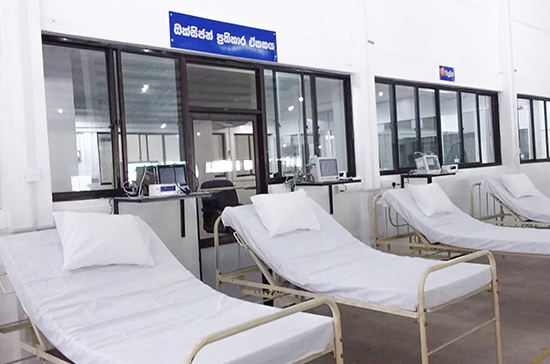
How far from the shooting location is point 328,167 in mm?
5434

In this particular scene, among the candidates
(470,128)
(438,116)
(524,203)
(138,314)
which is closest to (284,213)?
(138,314)

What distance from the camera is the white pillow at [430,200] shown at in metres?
5.37

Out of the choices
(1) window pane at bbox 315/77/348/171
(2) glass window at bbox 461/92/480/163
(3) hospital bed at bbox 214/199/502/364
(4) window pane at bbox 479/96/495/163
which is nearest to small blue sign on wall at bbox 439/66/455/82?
(2) glass window at bbox 461/92/480/163

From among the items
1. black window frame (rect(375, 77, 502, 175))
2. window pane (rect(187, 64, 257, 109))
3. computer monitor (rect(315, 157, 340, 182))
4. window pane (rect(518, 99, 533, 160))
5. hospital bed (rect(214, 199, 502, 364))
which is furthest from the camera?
window pane (rect(518, 99, 533, 160))

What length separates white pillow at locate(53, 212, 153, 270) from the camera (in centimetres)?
309

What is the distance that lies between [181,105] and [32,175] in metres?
1.55

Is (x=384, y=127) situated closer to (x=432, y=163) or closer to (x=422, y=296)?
(x=432, y=163)

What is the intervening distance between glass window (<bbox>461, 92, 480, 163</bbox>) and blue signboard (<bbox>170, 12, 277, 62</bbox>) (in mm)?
4280

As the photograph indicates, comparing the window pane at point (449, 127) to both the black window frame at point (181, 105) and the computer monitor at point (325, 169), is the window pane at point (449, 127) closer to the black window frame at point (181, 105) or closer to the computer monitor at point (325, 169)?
the black window frame at point (181, 105)

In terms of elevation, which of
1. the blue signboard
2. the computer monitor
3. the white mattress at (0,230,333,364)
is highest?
the blue signboard

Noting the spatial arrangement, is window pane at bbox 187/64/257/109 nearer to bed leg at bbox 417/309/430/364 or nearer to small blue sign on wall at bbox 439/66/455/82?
bed leg at bbox 417/309/430/364

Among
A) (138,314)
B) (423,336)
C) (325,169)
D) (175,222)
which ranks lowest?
(423,336)

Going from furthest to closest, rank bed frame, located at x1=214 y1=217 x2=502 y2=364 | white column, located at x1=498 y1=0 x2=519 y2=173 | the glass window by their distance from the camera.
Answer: white column, located at x1=498 y1=0 x2=519 y2=173 < the glass window < bed frame, located at x1=214 y1=217 x2=502 y2=364

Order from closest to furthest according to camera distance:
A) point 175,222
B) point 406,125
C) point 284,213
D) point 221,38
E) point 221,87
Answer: point 284,213 → point 175,222 → point 221,38 → point 221,87 → point 406,125
